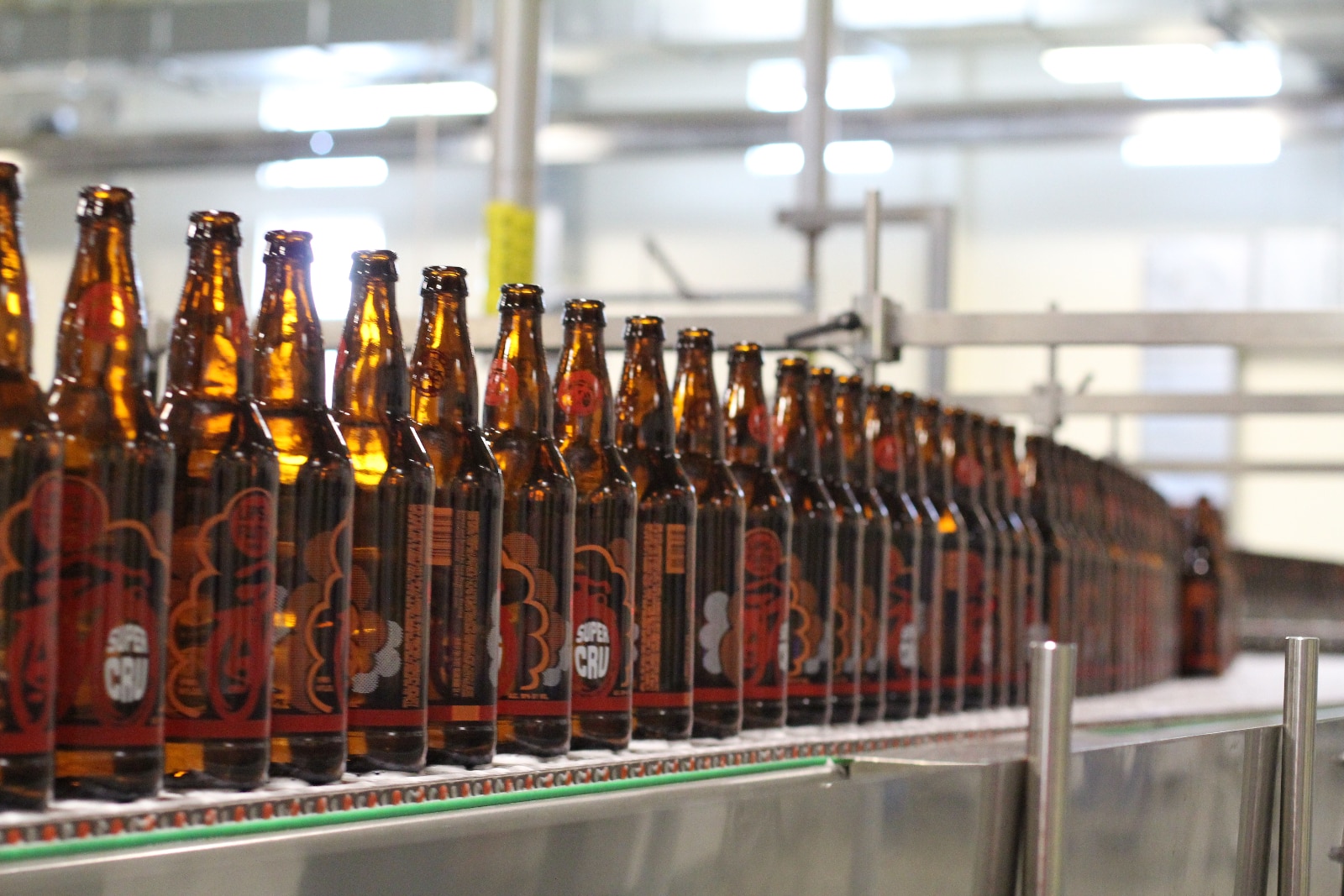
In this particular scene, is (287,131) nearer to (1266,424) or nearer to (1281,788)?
(1266,424)

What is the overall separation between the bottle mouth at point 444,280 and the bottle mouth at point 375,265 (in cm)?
5

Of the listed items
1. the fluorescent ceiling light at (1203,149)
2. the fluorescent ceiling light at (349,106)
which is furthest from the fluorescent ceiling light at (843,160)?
the fluorescent ceiling light at (349,106)

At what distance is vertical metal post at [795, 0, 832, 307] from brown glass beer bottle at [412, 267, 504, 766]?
9.35 ft

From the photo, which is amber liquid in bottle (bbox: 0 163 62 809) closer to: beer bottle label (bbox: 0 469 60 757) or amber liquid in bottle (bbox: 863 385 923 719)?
beer bottle label (bbox: 0 469 60 757)

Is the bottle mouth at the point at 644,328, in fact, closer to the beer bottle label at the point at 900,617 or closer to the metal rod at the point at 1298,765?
the beer bottle label at the point at 900,617

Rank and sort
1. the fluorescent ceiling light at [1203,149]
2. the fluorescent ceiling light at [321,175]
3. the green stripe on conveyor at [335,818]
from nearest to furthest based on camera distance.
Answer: the green stripe on conveyor at [335,818] < the fluorescent ceiling light at [1203,149] < the fluorescent ceiling light at [321,175]

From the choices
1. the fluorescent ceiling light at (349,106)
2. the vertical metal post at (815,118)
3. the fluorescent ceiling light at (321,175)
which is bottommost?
the vertical metal post at (815,118)

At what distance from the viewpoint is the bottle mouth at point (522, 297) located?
1204mm

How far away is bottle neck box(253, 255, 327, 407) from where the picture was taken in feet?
3.40

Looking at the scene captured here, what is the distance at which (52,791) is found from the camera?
2.73 ft

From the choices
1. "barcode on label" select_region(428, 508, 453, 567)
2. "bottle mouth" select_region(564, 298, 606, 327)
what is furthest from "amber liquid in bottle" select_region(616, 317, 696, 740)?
"barcode on label" select_region(428, 508, 453, 567)

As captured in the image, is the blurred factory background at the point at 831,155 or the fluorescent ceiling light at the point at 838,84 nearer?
the blurred factory background at the point at 831,155

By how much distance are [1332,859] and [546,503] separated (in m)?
1.39

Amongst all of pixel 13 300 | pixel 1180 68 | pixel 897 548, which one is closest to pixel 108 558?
pixel 13 300
